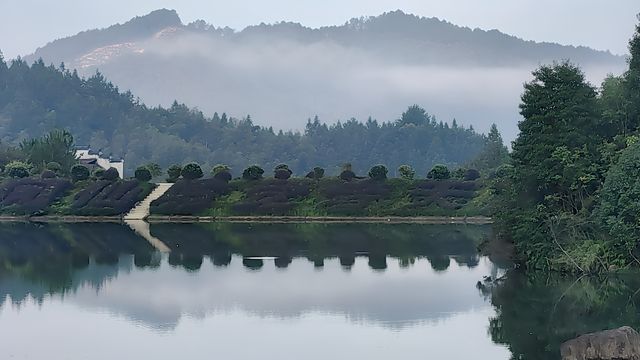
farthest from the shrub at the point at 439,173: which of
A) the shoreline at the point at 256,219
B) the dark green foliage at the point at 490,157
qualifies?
the dark green foliage at the point at 490,157

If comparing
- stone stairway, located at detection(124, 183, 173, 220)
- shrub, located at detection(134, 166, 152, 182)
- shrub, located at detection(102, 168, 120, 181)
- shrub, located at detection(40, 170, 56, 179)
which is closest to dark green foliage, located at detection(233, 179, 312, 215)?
stone stairway, located at detection(124, 183, 173, 220)

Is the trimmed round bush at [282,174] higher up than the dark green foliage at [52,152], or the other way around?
the dark green foliage at [52,152]

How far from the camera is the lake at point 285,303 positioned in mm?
18125

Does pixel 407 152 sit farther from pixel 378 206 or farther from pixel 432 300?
pixel 432 300

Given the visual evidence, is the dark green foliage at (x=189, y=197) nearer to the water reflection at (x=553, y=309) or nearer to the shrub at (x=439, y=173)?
the shrub at (x=439, y=173)

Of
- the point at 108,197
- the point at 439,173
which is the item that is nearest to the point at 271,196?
the point at 108,197

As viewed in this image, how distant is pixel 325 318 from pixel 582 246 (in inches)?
446

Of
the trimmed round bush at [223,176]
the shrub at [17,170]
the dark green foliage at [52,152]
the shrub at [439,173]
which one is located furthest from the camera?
the dark green foliage at [52,152]

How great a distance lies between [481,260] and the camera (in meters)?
34.7

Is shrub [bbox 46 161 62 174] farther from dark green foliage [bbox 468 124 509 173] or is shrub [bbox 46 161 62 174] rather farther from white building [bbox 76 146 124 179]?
dark green foliage [bbox 468 124 509 173]

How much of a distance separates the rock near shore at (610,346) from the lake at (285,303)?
1256 mm

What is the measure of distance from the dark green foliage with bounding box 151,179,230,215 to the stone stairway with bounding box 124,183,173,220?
0.85 metres

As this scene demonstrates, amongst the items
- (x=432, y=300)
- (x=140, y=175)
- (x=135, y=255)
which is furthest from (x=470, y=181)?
(x=432, y=300)

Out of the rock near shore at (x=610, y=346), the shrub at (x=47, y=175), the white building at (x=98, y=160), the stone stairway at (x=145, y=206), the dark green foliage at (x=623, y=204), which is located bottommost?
the stone stairway at (x=145, y=206)
